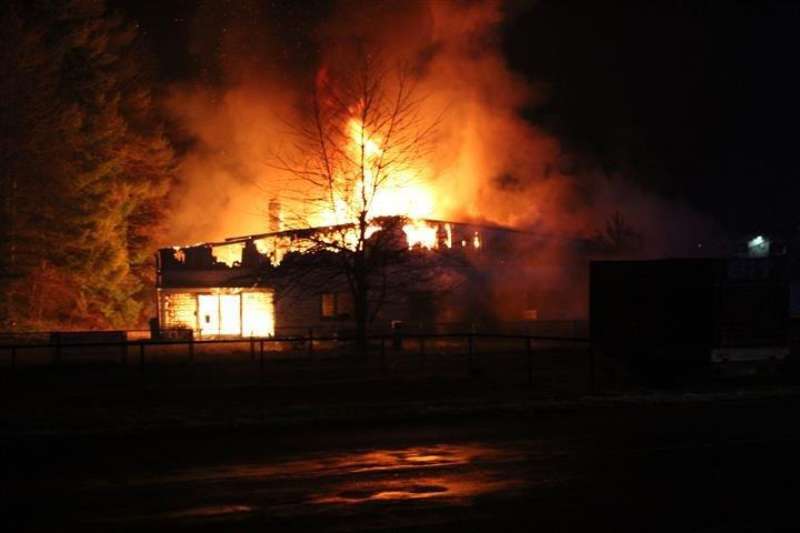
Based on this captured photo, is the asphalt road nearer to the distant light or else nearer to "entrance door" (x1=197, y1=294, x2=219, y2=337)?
"entrance door" (x1=197, y1=294, x2=219, y2=337)

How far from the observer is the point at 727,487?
380 inches

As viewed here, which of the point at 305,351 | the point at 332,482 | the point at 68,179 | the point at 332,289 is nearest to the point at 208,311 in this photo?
the point at 332,289

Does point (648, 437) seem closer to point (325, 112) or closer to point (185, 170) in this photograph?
point (325, 112)

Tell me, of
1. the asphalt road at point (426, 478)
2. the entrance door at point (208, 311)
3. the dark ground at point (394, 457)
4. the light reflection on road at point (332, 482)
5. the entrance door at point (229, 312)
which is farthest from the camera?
the entrance door at point (208, 311)

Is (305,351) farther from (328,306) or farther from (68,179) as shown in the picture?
(68,179)

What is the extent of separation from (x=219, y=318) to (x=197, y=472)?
26.6m

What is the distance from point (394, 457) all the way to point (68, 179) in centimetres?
3589

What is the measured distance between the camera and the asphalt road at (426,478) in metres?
8.45

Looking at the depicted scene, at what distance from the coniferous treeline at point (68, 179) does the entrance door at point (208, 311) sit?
9258mm

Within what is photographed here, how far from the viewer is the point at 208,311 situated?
37.4m

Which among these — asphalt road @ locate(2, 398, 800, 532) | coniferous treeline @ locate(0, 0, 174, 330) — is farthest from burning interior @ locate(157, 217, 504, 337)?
asphalt road @ locate(2, 398, 800, 532)

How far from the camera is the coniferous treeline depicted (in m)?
40.5

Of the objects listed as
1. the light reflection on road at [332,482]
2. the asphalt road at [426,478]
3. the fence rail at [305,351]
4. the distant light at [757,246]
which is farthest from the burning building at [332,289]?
the light reflection on road at [332,482]

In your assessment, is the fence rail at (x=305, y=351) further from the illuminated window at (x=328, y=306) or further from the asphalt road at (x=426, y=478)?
the asphalt road at (x=426, y=478)
